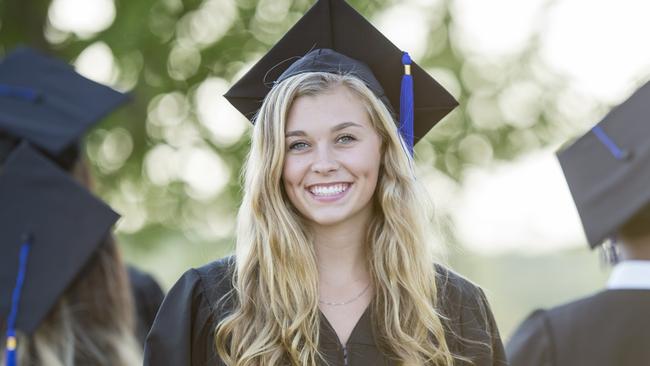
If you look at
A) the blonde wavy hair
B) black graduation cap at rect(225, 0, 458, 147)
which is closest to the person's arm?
the blonde wavy hair

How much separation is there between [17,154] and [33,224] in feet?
0.83

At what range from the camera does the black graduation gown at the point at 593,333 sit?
11.5 ft

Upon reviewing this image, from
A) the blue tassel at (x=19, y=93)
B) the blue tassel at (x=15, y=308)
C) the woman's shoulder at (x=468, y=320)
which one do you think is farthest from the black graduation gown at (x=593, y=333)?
the blue tassel at (x=19, y=93)

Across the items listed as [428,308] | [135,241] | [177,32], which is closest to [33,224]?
[428,308]

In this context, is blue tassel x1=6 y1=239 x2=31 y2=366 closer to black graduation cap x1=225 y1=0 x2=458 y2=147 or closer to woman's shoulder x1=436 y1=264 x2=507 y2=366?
black graduation cap x1=225 y1=0 x2=458 y2=147

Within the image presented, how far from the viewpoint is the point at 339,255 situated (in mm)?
3807

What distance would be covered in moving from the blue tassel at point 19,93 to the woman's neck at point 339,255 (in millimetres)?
1207

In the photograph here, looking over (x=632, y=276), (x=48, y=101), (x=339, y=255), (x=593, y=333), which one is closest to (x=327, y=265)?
(x=339, y=255)

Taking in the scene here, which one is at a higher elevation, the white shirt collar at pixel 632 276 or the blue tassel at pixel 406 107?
the blue tassel at pixel 406 107

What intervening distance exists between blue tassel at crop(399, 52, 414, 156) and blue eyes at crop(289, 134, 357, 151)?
339 mm

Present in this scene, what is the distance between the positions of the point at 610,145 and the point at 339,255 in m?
1.15

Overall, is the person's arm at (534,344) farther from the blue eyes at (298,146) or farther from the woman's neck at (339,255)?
the blue eyes at (298,146)

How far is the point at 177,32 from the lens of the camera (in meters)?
8.62

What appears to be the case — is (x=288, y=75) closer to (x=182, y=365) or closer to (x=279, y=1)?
(x=182, y=365)
